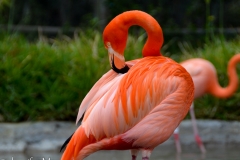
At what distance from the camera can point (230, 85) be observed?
662cm

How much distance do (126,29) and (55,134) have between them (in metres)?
3.17

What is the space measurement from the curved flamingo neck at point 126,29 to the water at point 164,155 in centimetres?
231

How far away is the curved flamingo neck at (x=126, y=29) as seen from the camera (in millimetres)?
3203

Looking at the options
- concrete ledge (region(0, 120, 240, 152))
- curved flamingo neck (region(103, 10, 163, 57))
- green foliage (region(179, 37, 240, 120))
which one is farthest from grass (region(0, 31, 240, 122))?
curved flamingo neck (region(103, 10, 163, 57))

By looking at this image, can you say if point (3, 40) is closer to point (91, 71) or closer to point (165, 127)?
point (91, 71)

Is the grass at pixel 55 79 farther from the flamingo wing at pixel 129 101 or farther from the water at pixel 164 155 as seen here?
the flamingo wing at pixel 129 101

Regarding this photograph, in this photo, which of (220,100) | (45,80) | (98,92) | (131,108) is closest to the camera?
(131,108)

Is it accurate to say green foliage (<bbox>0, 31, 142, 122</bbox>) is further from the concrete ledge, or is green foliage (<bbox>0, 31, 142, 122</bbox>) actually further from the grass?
the concrete ledge

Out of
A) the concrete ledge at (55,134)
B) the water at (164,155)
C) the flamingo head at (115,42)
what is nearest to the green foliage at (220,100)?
the concrete ledge at (55,134)

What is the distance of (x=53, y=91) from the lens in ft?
22.3

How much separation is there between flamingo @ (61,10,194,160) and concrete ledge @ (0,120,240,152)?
279cm

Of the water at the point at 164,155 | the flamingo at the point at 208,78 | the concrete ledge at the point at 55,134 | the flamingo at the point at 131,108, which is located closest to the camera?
the flamingo at the point at 131,108

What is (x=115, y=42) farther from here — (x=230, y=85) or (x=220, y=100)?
(x=220, y=100)

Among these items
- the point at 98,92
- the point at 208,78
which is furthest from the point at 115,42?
the point at 208,78
